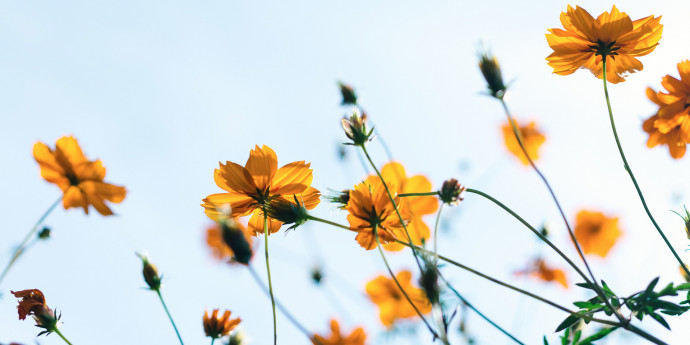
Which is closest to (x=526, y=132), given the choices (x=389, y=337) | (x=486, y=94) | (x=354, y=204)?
(x=389, y=337)

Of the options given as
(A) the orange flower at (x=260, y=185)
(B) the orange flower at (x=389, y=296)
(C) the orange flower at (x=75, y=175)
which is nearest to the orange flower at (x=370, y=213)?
(A) the orange flower at (x=260, y=185)

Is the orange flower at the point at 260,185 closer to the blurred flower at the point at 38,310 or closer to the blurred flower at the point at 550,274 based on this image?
the blurred flower at the point at 38,310

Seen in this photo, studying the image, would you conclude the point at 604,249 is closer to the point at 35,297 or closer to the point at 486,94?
the point at 486,94

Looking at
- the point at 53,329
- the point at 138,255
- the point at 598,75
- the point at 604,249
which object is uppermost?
the point at 604,249

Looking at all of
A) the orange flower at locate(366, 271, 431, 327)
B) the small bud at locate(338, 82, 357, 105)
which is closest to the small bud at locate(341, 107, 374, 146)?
the small bud at locate(338, 82, 357, 105)

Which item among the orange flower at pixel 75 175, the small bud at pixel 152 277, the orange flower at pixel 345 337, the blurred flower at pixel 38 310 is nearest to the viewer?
the blurred flower at pixel 38 310

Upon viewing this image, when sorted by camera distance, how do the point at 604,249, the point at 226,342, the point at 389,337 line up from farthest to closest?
the point at 604,249 → the point at 389,337 → the point at 226,342

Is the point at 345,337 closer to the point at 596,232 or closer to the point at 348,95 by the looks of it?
the point at 348,95
